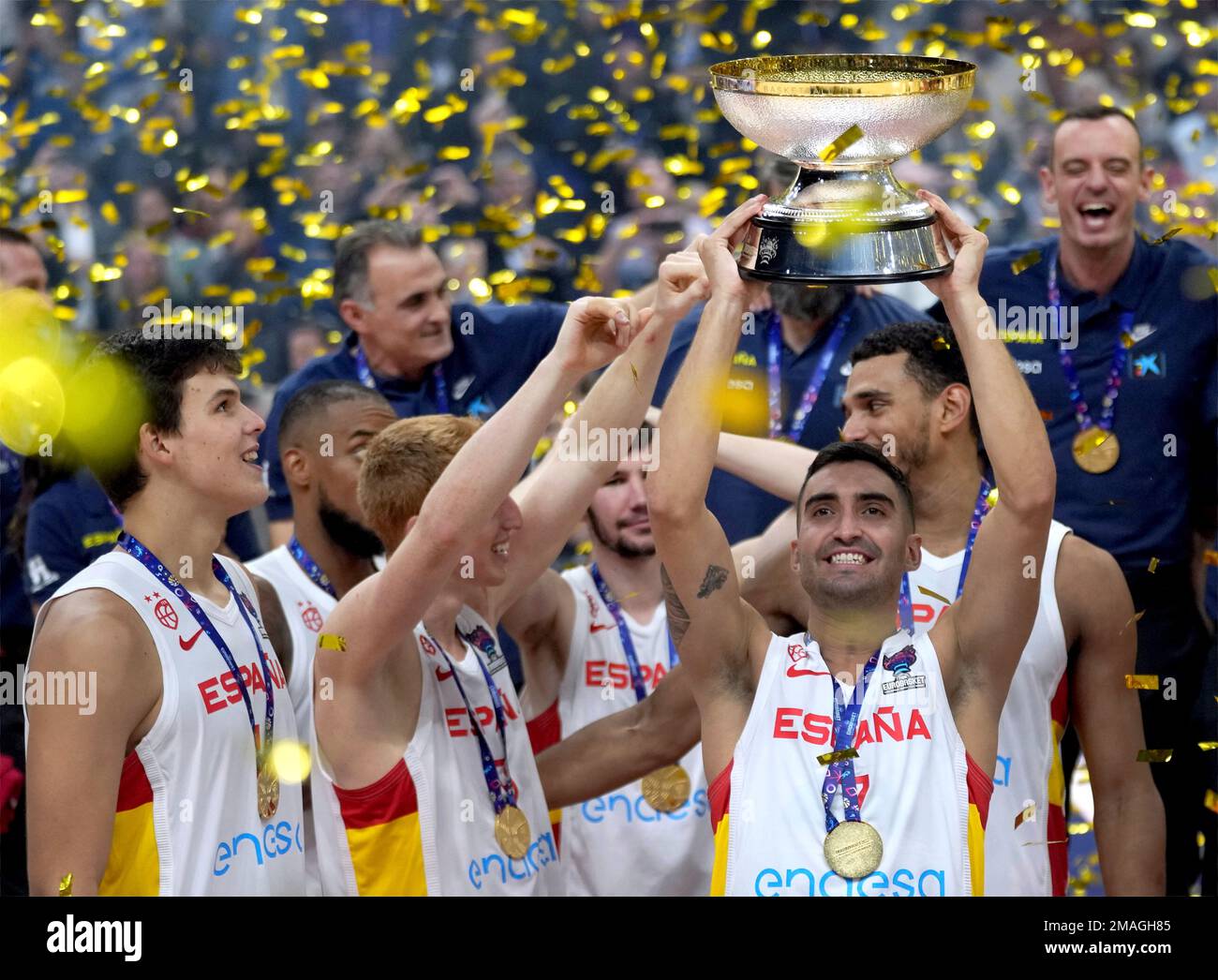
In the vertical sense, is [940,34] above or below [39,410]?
above

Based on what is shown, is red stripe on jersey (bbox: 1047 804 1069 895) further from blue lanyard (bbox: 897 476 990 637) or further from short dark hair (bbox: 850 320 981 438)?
short dark hair (bbox: 850 320 981 438)

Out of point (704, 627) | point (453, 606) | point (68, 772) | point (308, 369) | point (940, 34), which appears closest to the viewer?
point (68, 772)

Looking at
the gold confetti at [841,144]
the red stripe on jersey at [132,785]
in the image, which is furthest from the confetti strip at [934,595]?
the red stripe on jersey at [132,785]

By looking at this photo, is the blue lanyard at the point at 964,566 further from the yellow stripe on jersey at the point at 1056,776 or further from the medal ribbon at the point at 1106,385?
the medal ribbon at the point at 1106,385

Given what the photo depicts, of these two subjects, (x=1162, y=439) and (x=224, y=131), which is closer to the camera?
(x=1162, y=439)

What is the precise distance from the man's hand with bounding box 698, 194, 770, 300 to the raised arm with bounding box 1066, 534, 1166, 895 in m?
0.93

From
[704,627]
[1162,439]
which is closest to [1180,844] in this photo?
[1162,439]

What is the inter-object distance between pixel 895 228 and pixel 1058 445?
4.89ft

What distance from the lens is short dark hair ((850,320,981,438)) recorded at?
3562mm

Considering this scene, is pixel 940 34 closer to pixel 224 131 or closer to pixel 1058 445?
pixel 1058 445

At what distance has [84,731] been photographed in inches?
111

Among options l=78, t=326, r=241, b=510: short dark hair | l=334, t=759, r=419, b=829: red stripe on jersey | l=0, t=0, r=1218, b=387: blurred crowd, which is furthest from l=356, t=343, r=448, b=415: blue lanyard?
l=334, t=759, r=419, b=829: red stripe on jersey

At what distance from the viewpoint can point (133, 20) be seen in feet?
16.6

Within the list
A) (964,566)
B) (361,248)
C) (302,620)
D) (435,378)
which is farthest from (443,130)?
(964,566)
